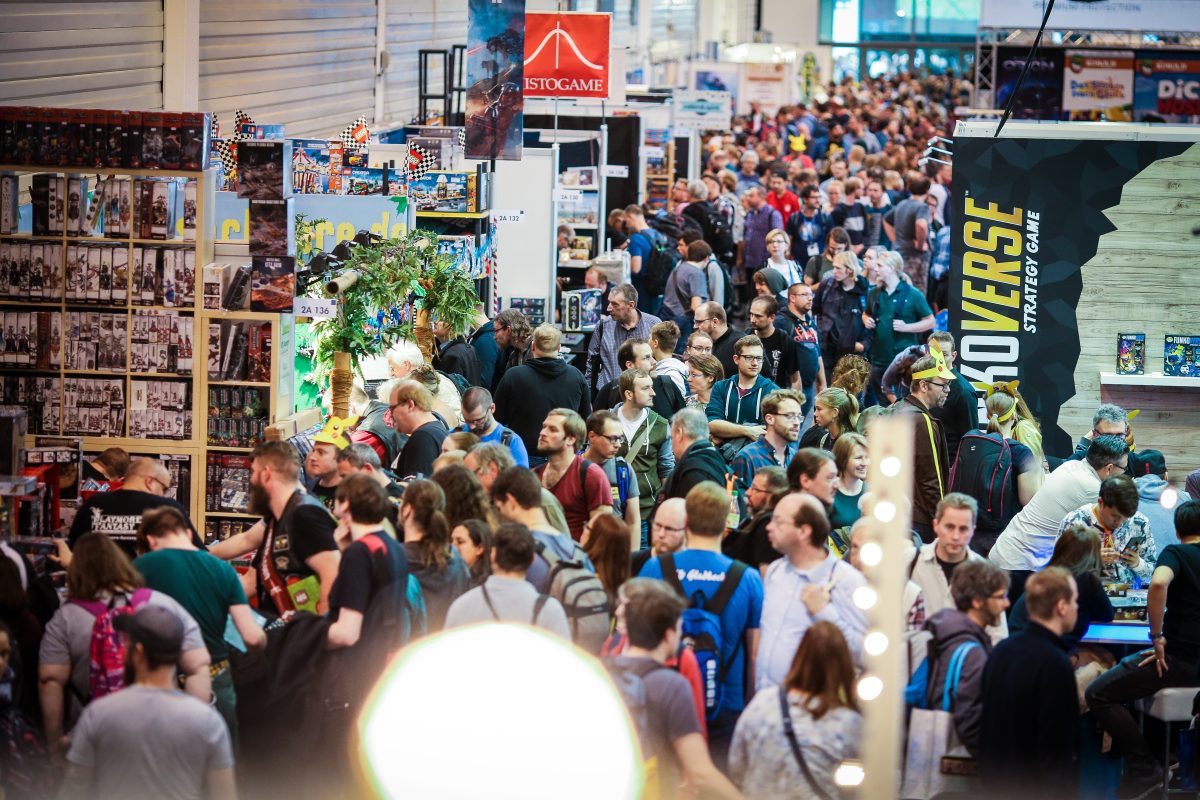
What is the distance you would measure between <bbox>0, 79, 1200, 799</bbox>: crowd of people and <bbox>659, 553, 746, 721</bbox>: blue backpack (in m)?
0.01

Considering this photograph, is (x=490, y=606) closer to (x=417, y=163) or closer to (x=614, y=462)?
(x=614, y=462)

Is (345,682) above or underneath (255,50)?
underneath

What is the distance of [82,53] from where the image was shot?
1175 cm

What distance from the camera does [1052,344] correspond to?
35.7 feet

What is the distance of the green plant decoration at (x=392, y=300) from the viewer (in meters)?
9.15

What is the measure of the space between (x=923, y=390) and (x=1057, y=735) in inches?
144

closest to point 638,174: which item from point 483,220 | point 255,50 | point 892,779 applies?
point 255,50

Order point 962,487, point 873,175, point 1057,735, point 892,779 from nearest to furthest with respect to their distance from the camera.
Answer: point 892,779 → point 1057,735 → point 962,487 → point 873,175

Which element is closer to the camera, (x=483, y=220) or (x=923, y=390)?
(x=923, y=390)

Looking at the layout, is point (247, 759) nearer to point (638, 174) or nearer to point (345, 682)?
point (345, 682)

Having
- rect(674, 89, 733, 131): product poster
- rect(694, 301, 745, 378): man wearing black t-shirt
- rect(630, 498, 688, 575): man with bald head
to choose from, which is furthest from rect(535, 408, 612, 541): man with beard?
rect(674, 89, 733, 131): product poster

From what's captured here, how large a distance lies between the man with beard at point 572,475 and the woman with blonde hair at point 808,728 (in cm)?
248

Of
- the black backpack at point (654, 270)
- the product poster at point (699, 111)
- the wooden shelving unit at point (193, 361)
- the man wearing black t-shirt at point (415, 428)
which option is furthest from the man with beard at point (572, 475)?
the product poster at point (699, 111)

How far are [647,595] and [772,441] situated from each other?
10.4 feet
